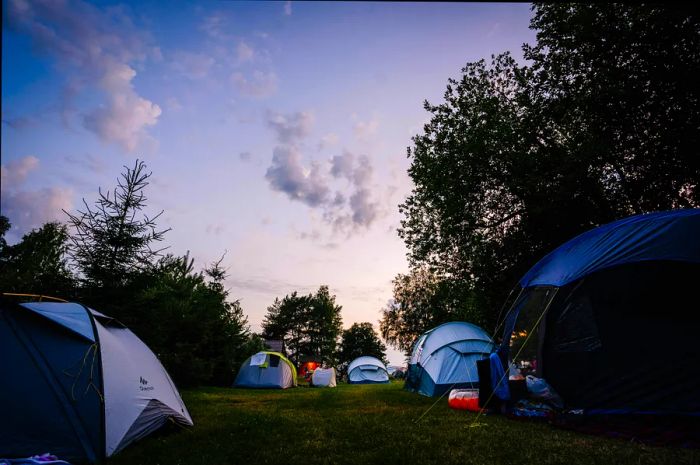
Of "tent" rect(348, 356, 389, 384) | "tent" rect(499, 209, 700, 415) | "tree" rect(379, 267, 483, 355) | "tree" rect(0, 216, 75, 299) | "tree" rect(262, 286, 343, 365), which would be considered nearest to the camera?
"tent" rect(499, 209, 700, 415)

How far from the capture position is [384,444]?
5516 mm

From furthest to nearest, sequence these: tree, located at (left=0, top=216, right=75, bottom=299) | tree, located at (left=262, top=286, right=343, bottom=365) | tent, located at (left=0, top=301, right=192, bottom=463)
→ tree, located at (left=262, top=286, right=343, bottom=365) < tree, located at (left=0, top=216, right=75, bottom=299) < tent, located at (left=0, top=301, right=192, bottom=463)

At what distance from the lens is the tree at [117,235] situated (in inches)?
433

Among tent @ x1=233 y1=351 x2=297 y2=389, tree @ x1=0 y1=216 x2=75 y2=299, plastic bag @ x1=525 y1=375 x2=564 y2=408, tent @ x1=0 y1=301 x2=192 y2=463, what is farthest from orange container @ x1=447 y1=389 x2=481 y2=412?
tree @ x1=0 y1=216 x2=75 y2=299

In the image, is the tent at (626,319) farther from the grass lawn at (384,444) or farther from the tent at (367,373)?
the tent at (367,373)

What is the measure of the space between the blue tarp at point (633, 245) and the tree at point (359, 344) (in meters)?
62.7

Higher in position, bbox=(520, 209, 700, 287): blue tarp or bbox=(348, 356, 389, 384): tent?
bbox=(520, 209, 700, 287): blue tarp

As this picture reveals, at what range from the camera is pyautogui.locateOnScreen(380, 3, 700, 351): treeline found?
1282 centimetres

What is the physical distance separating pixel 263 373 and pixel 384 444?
710 inches

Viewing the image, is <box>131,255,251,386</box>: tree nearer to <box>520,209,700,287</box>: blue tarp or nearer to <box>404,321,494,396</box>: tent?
<box>404,321,494,396</box>: tent

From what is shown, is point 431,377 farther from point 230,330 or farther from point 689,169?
point 230,330

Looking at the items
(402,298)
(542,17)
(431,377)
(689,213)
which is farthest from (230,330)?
(402,298)

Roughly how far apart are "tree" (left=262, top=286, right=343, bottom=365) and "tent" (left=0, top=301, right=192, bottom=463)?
60.8 m

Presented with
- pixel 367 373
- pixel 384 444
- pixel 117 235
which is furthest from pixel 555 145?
pixel 367 373
